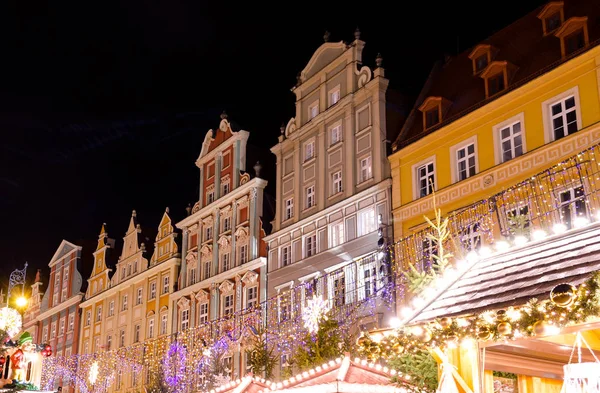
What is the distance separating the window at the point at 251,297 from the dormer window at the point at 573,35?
16591 millimetres

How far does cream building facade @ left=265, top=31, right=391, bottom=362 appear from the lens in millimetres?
25141

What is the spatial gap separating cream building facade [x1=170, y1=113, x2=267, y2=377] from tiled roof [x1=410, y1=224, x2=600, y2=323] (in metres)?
21.4

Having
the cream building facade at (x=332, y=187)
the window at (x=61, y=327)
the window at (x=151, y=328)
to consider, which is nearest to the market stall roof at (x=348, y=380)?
the cream building facade at (x=332, y=187)

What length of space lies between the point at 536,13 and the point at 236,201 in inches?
641

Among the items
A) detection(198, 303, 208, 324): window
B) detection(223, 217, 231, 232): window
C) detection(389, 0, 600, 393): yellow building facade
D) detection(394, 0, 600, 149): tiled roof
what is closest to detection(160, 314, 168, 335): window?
detection(198, 303, 208, 324): window

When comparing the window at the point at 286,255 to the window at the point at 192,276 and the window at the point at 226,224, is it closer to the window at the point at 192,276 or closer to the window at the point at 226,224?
the window at the point at 226,224

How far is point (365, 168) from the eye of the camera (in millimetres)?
26406

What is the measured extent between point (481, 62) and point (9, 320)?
16.9 metres

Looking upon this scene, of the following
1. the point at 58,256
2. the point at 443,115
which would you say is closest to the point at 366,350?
the point at 443,115

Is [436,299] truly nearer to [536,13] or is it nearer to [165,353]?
[536,13]

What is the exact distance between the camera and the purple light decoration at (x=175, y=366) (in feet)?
105

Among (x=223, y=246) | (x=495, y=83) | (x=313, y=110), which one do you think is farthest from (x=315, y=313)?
(x=223, y=246)

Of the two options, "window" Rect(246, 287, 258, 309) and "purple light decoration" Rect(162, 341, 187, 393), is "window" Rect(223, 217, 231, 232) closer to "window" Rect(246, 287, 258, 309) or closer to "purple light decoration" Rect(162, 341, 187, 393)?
"window" Rect(246, 287, 258, 309)

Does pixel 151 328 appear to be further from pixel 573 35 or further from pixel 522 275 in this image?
pixel 522 275
